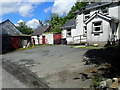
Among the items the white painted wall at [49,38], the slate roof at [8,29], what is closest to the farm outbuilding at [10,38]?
the slate roof at [8,29]

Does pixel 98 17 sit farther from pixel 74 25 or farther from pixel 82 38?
pixel 74 25

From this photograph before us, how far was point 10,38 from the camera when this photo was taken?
23375 millimetres

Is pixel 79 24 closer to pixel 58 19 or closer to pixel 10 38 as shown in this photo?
pixel 10 38

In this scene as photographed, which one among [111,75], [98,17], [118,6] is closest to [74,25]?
[98,17]

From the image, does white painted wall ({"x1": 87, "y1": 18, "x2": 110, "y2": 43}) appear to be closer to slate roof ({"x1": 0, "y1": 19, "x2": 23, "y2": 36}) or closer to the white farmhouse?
the white farmhouse

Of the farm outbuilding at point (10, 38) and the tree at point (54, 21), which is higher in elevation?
the tree at point (54, 21)

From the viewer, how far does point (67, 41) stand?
23469mm

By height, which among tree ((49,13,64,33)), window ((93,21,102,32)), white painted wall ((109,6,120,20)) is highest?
tree ((49,13,64,33))

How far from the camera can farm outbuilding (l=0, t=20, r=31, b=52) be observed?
2254 centimetres

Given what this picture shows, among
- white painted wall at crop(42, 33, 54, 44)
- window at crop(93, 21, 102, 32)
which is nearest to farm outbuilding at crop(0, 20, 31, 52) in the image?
white painted wall at crop(42, 33, 54, 44)

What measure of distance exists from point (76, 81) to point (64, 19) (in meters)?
40.3

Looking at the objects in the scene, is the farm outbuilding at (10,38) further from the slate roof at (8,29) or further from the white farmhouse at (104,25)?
the white farmhouse at (104,25)

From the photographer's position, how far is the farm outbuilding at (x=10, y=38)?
22541 mm

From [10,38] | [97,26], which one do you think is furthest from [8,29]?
[97,26]
